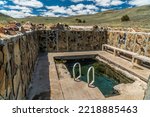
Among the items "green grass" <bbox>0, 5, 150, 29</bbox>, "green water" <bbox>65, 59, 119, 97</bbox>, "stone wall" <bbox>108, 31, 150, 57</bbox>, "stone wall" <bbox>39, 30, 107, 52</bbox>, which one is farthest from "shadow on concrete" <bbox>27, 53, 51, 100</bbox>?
"green grass" <bbox>0, 5, 150, 29</bbox>

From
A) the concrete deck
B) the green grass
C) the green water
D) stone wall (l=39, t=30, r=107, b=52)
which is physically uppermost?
the green grass

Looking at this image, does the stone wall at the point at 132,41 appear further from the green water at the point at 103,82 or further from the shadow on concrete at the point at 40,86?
the shadow on concrete at the point at 40,86

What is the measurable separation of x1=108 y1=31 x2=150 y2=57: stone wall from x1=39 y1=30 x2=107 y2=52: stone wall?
3.36 feet

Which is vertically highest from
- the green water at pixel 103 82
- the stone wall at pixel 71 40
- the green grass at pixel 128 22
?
the green grass at pixel 128 22

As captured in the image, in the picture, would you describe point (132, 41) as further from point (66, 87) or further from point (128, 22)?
point (128, 22)

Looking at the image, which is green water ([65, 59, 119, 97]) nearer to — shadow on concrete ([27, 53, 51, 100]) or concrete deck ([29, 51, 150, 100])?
concrete deck ([29, 51, 150, 100])

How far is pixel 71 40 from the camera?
1385 centimetres

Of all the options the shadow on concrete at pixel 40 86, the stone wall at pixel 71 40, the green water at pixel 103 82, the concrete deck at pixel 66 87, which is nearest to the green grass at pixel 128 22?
the stone wall at pixel 71 40

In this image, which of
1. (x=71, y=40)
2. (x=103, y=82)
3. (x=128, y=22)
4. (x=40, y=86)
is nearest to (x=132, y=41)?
(x=103, y=82)

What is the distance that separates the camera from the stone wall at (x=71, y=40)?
13492 mm

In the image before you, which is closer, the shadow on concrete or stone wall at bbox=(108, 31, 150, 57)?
the shadow on concrete

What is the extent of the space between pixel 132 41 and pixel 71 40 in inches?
190

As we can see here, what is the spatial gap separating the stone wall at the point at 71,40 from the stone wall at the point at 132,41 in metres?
1.02

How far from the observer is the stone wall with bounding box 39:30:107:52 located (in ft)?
44.3
